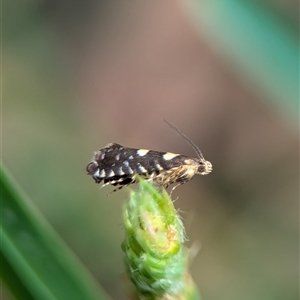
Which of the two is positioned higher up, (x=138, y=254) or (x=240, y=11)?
(x=240, y=11)

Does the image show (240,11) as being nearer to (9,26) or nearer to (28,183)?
(28,183)

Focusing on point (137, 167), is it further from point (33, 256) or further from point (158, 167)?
point (33, 256)

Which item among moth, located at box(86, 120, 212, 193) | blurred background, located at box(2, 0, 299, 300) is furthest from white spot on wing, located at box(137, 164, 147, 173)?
blurred background, located at box(2, 0, 299, 300)

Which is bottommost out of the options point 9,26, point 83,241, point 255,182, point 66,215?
point 255,182

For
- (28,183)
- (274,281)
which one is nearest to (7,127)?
(28,183)

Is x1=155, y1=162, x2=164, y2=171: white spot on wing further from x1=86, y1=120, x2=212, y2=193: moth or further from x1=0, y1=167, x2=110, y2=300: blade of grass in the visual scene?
x1=0, y1=167, x2=110, y2=300: blade of grass

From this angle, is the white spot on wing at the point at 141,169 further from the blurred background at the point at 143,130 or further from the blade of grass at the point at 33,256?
the blurred background at the point at 143,130
